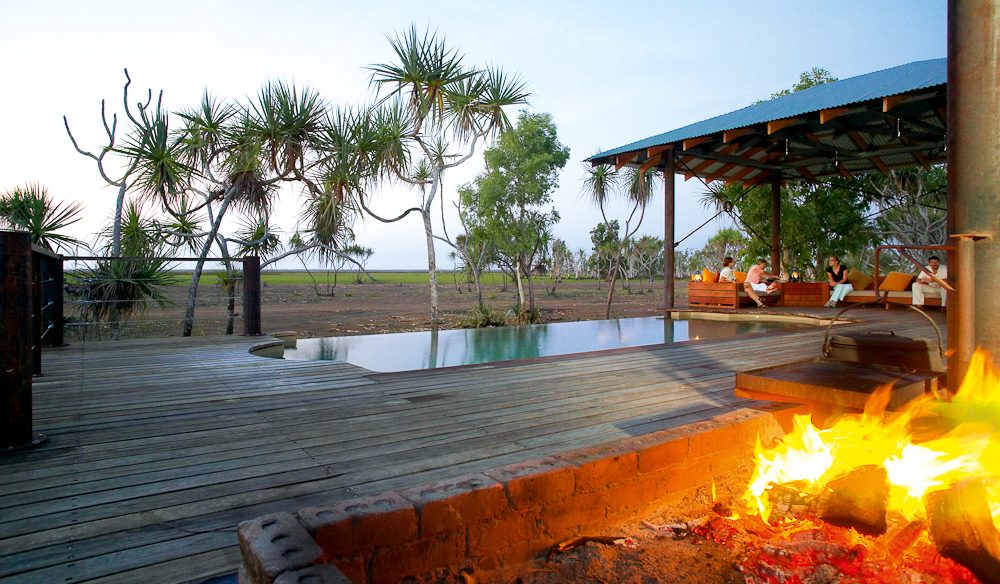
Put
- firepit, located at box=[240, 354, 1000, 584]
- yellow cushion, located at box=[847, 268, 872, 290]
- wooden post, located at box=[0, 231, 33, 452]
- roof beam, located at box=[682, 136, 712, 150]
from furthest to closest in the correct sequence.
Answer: yellow cushion, located at box=[847, 268, 872, 290] < roof beam, located at box=[682, 136, 712, 150] < wooden post, located at box=[0, 231, 33, 452] < firepit, located at box=[240, 354, 1000, 584]

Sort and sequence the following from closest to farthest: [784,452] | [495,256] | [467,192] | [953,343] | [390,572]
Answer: [390,572], [953,343], [784,452], [467,192], [495,256]

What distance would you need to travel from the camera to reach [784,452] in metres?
1.83

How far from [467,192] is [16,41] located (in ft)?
30.5

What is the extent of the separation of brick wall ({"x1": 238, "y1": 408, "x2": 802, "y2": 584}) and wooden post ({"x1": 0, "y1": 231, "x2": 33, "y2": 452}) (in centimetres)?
164

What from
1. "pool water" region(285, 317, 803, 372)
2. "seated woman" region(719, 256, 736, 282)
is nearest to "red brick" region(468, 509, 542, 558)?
"pool water" region(285, 317, 803, 372)

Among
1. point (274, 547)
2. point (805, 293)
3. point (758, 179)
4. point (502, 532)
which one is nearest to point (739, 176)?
point (758, 179)

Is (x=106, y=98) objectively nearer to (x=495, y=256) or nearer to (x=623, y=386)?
(x=623, y=386)

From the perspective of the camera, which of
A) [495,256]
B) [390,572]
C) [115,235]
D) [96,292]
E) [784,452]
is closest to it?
[390,572]

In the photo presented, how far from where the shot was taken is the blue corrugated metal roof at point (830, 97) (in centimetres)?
745

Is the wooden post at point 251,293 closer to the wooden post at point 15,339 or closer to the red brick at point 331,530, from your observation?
the wooden post at point 15,339

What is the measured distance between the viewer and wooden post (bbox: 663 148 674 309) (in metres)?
9.73

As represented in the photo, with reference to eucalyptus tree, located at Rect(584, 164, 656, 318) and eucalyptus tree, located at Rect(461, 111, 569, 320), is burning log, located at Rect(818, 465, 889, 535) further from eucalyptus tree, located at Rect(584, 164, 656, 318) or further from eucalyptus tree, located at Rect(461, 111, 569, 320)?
eucalyptus tree, located at Rect(584, 164, 656, 318)

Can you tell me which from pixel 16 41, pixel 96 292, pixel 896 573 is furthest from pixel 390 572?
pixel 16 41

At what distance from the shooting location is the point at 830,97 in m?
8.38
